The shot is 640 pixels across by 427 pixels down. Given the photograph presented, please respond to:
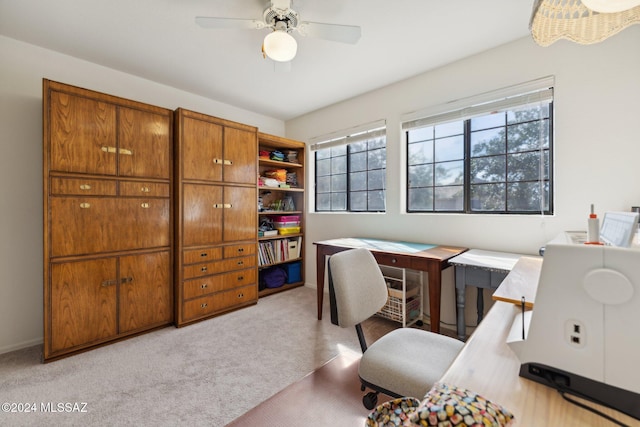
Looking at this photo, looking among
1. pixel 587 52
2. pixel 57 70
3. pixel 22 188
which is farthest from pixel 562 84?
pixel 22 188

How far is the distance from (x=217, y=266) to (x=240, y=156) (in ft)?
4.11

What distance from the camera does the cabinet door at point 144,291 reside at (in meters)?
2.32

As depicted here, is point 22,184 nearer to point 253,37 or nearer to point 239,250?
point 239,250

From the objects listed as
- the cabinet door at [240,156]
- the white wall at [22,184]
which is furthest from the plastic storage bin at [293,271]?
the white wall at [22,184]

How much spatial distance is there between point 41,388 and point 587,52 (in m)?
4.33

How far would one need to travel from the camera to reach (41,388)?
1.70 metres

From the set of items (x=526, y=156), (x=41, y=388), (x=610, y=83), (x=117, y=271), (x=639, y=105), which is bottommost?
(x=41, y=388)

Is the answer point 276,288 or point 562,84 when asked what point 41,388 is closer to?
point 276,288

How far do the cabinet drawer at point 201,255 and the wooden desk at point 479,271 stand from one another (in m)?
2.25

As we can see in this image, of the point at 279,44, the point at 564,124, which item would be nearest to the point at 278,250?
the point at 279,44

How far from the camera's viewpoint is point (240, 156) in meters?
3.04

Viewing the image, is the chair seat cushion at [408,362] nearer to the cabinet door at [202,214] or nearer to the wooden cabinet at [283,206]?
the cabinet door at [202,214]

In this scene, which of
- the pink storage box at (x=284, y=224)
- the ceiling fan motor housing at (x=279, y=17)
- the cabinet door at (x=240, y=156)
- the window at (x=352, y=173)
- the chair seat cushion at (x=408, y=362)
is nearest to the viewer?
the chair seat cushion at (x=408, y=362)

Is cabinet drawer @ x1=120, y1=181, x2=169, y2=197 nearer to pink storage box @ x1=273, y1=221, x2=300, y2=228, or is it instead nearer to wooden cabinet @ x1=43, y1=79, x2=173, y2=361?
wooden cabinet @ x1=43, y1=79, x2=173, y2=361
